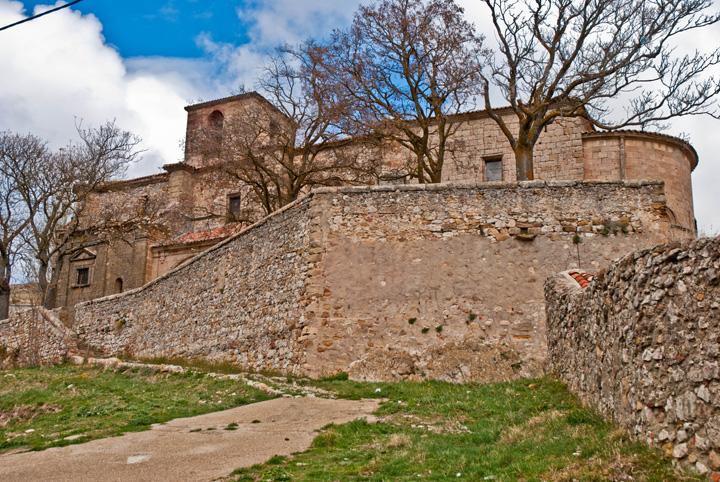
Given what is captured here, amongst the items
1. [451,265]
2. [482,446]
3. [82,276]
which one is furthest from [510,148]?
[82,276]

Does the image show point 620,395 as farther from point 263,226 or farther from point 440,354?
point 263,226

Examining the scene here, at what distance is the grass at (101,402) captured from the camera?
10.4m

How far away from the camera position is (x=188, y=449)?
28.0ft

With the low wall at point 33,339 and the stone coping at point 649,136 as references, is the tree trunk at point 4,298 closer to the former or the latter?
the low wall at point 33,339

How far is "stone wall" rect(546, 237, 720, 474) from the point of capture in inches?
202

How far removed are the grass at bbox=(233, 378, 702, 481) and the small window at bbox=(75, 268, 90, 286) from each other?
3367 centimetres

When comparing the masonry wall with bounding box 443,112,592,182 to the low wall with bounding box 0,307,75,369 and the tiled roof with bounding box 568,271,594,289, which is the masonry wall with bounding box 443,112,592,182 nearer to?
the low wall with bounding box 0,307,75,369

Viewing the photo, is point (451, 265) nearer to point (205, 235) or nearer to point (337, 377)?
point (337, 377)

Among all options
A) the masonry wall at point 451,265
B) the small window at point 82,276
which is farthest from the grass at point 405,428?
the small window at point 82,276

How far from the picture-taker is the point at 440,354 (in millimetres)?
14844

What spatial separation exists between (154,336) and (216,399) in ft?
36.9

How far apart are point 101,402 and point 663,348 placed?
1028cm

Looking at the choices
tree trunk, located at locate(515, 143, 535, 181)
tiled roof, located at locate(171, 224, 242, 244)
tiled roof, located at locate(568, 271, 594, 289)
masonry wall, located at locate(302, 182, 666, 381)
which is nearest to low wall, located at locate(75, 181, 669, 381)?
masonry wall, located at locate(302, 182, 666, 381)

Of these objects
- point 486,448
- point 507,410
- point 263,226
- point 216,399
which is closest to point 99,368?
point 263,226
